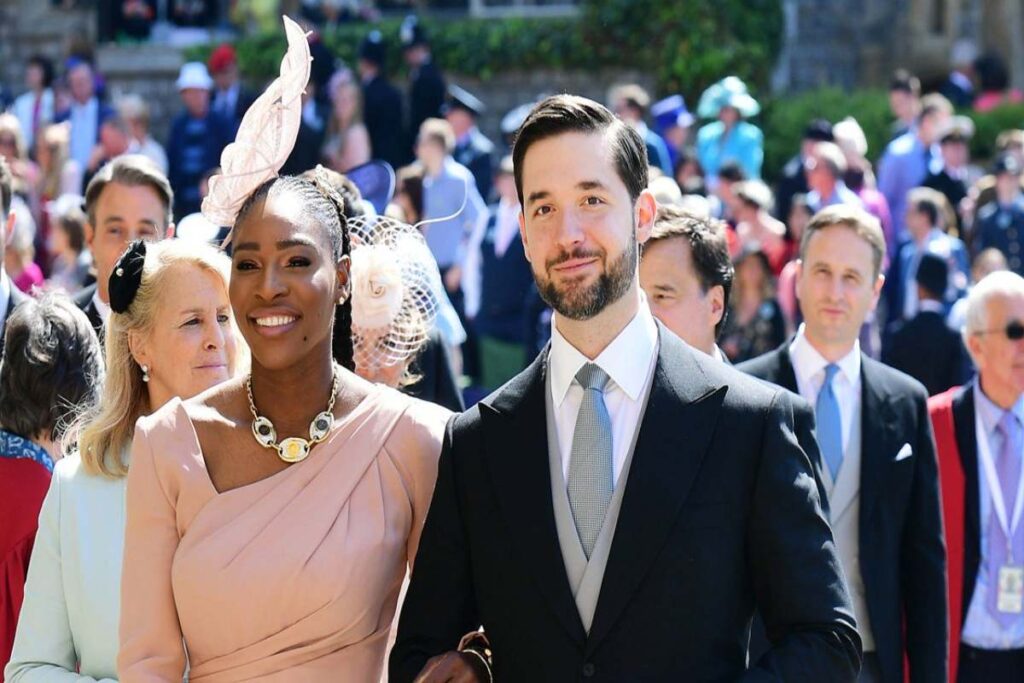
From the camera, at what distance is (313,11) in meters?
19.4

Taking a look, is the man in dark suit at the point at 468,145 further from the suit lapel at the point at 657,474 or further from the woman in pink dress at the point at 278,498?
the suit lapel at the point at 657,474

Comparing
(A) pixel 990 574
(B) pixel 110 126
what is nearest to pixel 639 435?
(A) pixel 990 574

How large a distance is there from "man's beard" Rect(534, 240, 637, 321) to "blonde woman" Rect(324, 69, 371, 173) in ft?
38.3

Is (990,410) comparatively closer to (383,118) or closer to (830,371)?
(830,371)

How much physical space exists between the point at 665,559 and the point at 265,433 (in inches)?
35.6

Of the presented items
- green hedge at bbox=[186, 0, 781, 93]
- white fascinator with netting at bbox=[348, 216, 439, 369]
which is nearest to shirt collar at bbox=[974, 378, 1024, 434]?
white fascinator with netting at bbox=[348, 216, 439, 369]

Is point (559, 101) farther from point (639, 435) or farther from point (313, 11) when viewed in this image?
point (313, 11)

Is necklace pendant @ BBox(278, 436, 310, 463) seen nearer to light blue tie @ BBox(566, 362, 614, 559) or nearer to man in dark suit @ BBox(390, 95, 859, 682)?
man in dark suit @ BBox(390, 95, 859, 682)

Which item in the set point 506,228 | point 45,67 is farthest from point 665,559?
point 45,67

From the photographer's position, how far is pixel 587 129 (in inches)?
128

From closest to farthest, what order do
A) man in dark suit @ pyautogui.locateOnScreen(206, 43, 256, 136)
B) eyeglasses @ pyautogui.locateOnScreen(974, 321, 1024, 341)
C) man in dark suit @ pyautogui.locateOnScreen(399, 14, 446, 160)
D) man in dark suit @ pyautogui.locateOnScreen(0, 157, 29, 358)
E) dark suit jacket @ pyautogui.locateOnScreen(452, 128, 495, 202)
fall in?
1. man in dark suit @ pyautogui.locateOnScreen(0, 157, 29, 358)
2. eyeglasses @ pyautogui.locateOnScreen(974, 321, 1024, 341)
3. dark suit jacket @ pyautogui.locateOnScreen(452, 128, 495, 202)
4. man in dark suit @ pyautogui.locateOnScreen(206, 43, 256, 136)
5. man in dark suit @ pyautogui.locateOnScreen(399, 14, 446, 160)

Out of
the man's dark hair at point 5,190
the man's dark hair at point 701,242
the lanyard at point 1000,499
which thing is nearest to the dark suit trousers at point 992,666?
the lanyard at point 1000,499

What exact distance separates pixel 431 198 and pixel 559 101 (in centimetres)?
970

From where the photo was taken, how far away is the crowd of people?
3127 millimetres
